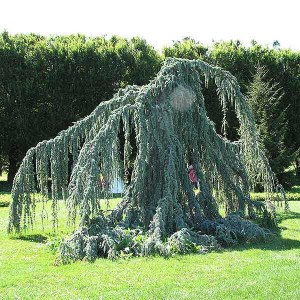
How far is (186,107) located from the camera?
934cm

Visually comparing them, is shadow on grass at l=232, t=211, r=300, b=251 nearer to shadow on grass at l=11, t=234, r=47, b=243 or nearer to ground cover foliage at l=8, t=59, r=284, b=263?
ground cover foliage at l=8, t=59, r=284, b=263

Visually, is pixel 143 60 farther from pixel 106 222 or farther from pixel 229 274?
pixel 229 274

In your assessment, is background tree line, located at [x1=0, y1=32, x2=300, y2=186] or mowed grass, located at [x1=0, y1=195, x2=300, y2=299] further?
background tree line, located at [x1=0, y1=32, x2=300, y2=186]

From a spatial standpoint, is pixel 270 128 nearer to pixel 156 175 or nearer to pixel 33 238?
pixel 156 175

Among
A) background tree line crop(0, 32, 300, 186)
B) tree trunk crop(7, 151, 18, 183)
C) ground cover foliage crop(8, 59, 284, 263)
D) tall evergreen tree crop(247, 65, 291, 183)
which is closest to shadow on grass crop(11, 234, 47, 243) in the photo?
ground cover foliage crop(8, 59, 284, 263)

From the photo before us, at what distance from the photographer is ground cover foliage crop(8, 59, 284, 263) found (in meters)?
7.80

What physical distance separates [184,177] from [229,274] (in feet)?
9.55

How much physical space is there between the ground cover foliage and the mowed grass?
1.34ft

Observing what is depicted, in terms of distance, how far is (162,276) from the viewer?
6.29 m

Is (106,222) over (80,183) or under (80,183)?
under

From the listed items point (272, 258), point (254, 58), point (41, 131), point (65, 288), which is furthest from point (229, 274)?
point (254, 58)

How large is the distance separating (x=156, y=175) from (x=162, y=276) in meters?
2.95

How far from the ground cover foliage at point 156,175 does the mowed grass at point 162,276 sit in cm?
41

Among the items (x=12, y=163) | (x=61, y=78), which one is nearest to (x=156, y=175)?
(x=61, y=78)
